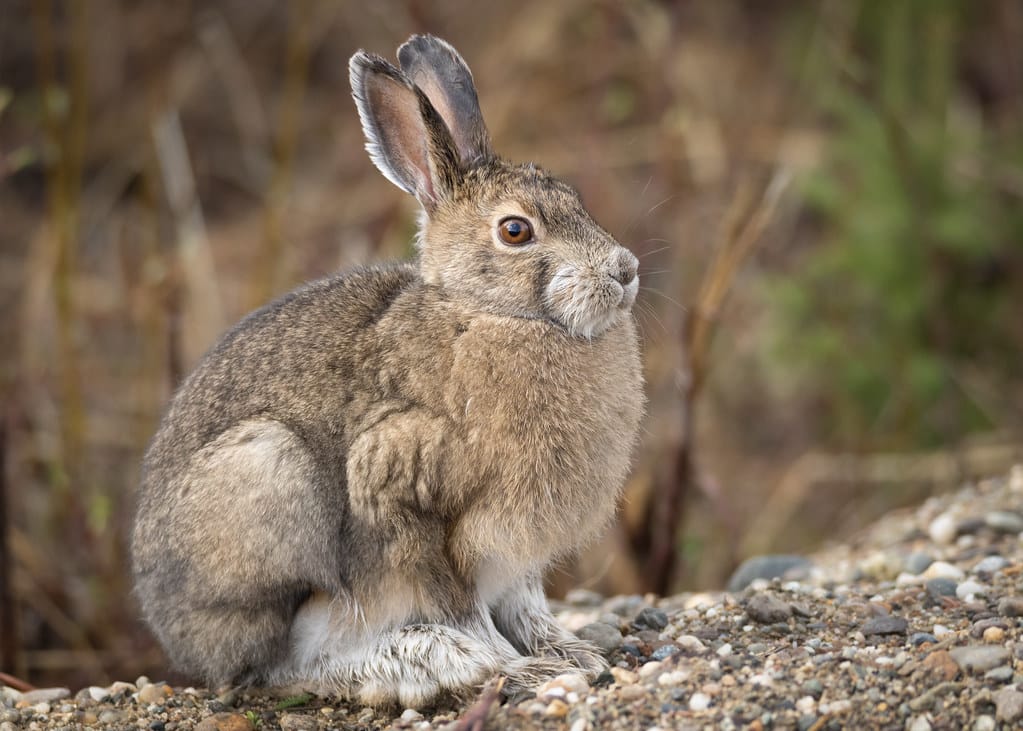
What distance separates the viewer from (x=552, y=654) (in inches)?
202

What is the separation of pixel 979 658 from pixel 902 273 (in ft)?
18.6

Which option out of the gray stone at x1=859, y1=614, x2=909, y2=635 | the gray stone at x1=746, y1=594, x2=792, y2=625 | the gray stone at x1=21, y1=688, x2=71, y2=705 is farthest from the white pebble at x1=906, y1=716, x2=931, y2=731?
the gray stone at x1=21, y1=688, x2=71, y2=705

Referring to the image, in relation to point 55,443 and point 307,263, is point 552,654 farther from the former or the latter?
point 307,263

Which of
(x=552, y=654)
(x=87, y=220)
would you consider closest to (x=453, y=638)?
(x=552, y=654)

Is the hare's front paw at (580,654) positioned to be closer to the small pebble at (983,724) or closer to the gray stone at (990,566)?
the small pebble at (983,724)

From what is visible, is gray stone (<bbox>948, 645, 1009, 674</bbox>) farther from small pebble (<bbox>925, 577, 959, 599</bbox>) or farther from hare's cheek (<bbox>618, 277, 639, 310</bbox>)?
hare's cheek (<bbox>618, 277, 639, 310</bbox>)

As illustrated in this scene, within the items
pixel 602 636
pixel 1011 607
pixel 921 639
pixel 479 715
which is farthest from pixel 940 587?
pixel 479 715

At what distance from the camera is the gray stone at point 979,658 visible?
4.40 m

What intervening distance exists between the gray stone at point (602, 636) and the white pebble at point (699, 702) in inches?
29.4

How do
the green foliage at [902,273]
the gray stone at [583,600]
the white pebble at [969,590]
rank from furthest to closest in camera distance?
the green foliage at [902,273], the gray stone at [583,600], the white pebble at [969,590]

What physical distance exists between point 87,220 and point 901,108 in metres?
6.94

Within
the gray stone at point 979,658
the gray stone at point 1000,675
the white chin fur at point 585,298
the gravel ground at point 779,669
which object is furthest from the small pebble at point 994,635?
the white chin fur at point 585,298

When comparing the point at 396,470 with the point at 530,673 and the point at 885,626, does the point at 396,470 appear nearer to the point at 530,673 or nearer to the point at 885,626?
the point at 530,673

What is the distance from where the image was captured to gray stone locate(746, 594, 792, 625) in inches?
204
